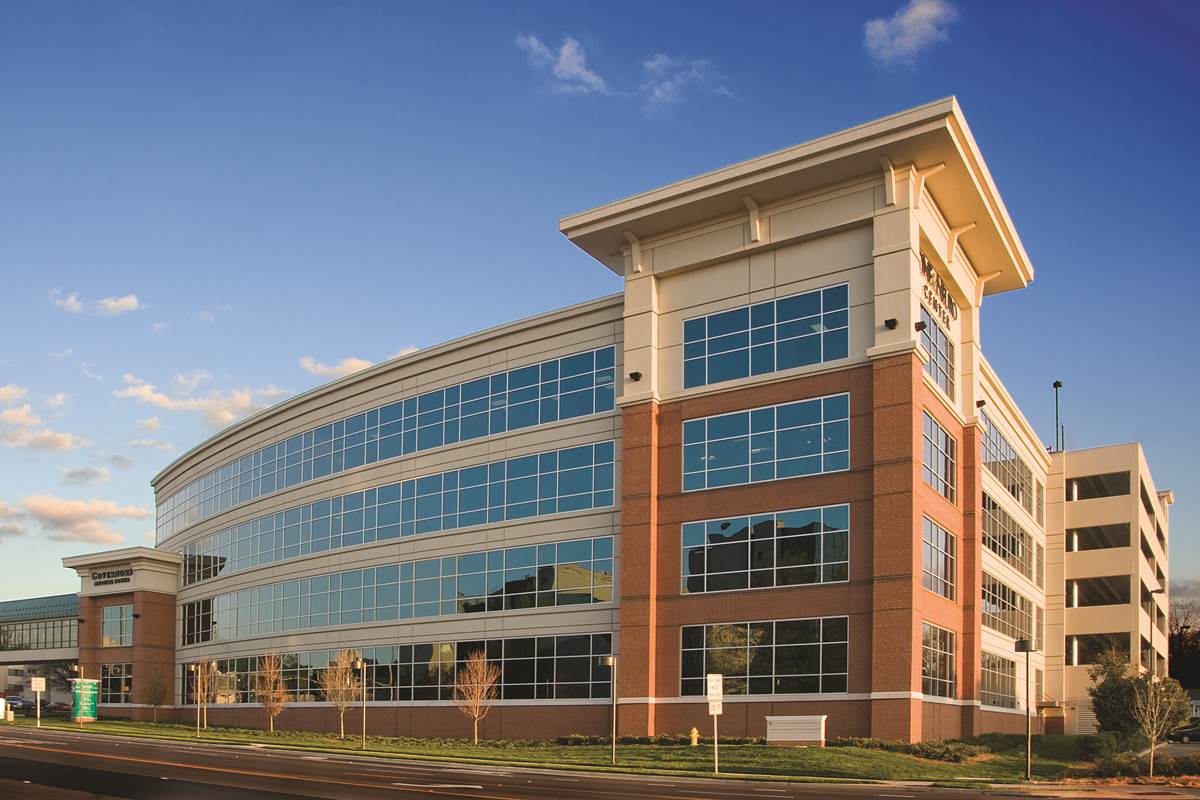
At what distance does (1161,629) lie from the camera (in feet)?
279

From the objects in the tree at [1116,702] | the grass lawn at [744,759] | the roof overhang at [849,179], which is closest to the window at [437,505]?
the roof overhang at [849,179]

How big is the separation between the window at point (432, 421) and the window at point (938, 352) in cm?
1251

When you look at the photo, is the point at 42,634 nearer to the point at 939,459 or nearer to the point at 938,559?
the point at 938,559

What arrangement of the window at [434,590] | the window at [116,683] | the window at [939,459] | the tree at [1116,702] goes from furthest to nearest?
the window at [116,683] < the tree at [1116,702] < the window at [434,590] < the window at [939,459]

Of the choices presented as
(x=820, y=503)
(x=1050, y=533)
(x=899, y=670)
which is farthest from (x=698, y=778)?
(x=1050, y=533)

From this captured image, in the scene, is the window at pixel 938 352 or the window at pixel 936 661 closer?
the window at pixel 936 661

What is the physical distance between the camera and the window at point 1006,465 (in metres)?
55.5

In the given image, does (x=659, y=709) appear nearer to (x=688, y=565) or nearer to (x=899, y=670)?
(x=688, y=565)

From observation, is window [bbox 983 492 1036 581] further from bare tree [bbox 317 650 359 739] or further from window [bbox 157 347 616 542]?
bare tree [bbox 317 650 359 739]

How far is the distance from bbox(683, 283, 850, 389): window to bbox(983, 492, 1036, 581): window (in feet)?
49.3

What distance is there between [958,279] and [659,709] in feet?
66.3

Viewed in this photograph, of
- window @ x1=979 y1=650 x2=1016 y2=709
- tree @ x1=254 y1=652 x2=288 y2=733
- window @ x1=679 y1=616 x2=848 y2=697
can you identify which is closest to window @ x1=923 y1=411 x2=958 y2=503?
window @ x1=679 y1=616 x2=848 y2=697

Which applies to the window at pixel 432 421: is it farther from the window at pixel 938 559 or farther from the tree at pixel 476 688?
the window at pixel 938 559

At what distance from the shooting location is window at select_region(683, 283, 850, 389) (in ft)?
141
